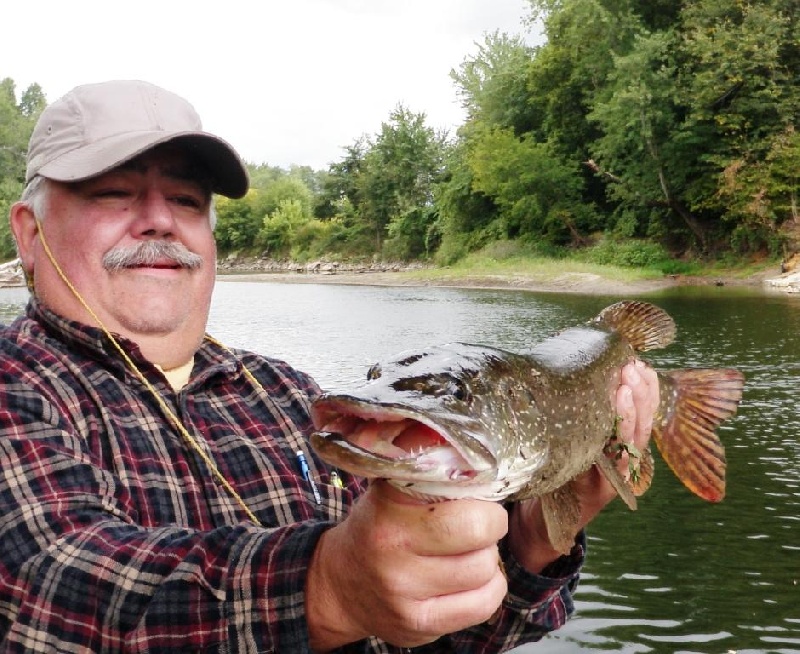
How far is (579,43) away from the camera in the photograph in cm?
4141

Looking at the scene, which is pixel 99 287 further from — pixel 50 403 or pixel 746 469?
pixel 746 469

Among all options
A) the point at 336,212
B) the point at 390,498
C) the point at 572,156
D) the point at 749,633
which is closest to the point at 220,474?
the point at 390,498

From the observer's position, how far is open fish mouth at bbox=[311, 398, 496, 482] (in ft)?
4.08

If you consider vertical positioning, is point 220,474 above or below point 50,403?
below

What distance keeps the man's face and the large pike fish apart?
120 cm

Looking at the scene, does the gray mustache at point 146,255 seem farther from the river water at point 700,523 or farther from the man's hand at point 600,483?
the man's hand at point 600,483

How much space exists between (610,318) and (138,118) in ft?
6.44

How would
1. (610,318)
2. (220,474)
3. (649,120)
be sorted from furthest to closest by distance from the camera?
(649,120)
(610,318)
(220,474)

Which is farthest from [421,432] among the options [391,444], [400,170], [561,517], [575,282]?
[400,170]

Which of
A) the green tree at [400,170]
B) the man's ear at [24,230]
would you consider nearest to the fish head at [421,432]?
the man's ear at [24,230]

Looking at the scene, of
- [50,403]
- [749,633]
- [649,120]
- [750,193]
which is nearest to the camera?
[50,403]

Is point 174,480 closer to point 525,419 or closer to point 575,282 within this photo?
point 525,419

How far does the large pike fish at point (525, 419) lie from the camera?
133 centimetres

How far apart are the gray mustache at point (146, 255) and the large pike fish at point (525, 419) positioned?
1.20m
